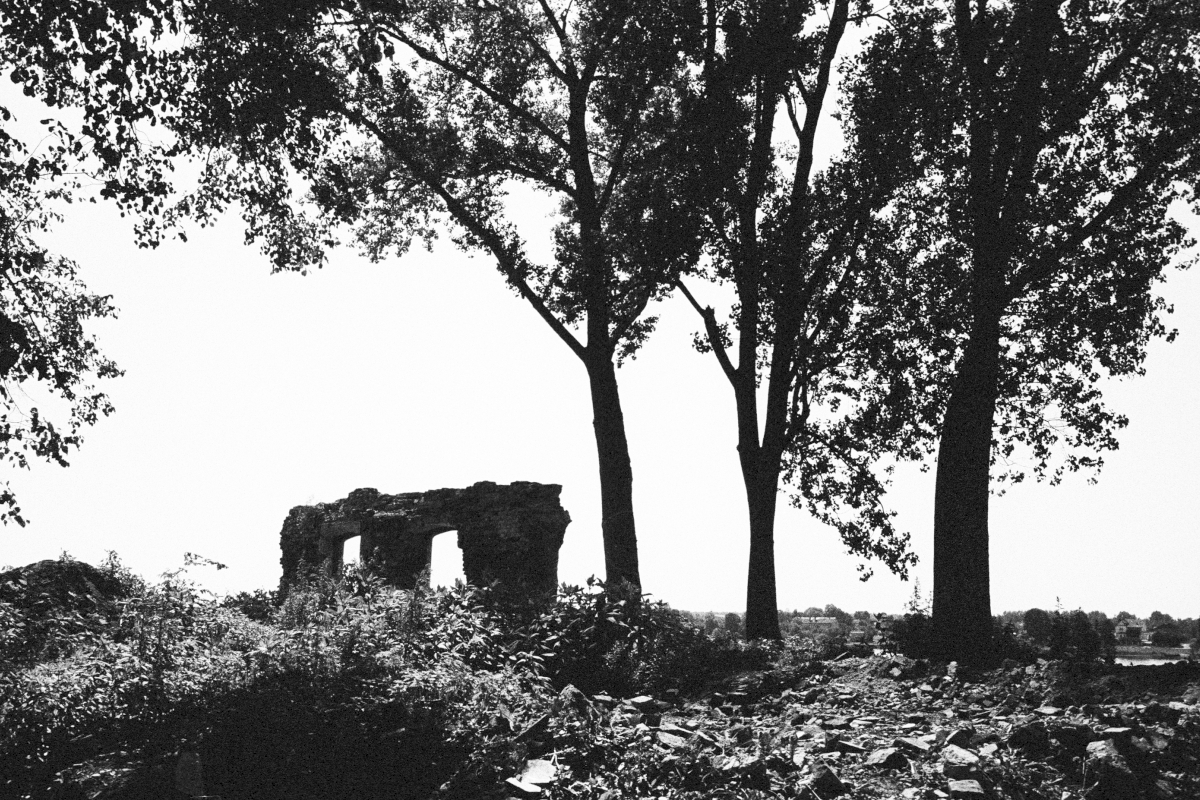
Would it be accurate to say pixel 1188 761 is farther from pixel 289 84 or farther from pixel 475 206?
pixel 475 206

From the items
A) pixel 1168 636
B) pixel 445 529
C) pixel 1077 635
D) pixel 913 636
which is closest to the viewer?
pixel 913 636

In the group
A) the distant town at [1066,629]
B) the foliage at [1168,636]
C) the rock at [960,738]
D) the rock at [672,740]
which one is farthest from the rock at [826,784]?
the foliage at [1168,636]

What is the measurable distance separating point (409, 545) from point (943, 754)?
714 inches

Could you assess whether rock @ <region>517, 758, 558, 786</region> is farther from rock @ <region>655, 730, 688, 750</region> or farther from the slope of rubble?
rock @ <region>655, 730, 688, 750</region>

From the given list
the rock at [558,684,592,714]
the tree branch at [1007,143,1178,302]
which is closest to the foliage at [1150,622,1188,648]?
the tree branch at [1007,143,1178,302]

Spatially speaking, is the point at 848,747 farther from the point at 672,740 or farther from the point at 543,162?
the point at 543,162

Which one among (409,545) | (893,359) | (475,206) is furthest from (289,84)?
(409,545)

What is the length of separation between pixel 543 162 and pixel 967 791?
1507 centimetres

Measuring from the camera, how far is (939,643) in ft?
37.3

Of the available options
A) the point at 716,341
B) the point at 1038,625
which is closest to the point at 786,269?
the point at 716,341

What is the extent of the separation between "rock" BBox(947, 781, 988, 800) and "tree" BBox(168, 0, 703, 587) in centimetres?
927

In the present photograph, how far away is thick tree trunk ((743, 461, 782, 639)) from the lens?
14.3m

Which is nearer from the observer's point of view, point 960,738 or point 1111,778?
point 1111,778

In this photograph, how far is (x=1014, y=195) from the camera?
12000 millimetres
